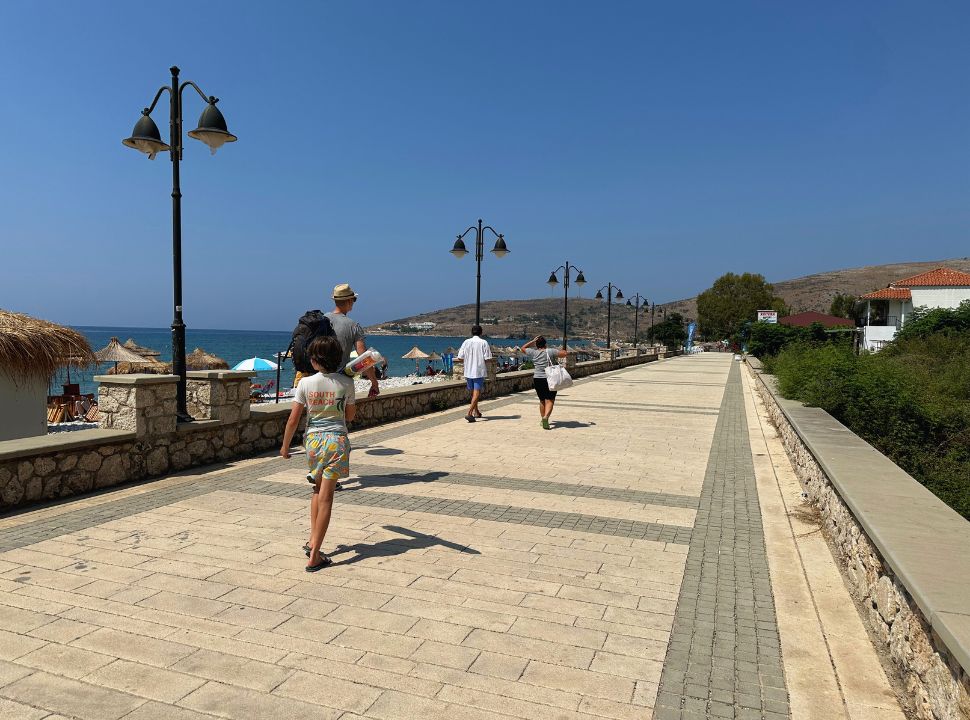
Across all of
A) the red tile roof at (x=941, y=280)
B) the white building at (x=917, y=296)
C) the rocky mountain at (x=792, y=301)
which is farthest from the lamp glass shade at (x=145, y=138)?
the rocky mountain at (x=792, y=301)

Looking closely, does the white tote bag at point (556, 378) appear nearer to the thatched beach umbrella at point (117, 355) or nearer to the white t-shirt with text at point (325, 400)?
the white t-shirt with text at point (325, 400)

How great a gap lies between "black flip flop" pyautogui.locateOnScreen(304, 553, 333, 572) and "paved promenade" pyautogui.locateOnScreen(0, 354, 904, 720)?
93 mm

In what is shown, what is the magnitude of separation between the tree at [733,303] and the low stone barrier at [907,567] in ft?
294

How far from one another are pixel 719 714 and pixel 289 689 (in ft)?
6.34

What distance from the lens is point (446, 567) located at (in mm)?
4645

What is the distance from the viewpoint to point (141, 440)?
7.10m

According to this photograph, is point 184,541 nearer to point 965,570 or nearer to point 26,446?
point 26,446

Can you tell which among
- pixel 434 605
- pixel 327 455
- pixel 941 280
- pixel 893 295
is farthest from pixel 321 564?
pixel 893 295

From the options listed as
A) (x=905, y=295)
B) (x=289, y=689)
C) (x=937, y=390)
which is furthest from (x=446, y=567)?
(x=905, y=295)

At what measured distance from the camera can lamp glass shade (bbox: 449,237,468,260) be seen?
1753cm

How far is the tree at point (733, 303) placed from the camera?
3575 inches

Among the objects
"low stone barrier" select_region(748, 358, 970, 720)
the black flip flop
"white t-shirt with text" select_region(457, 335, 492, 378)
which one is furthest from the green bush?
the black flip flop

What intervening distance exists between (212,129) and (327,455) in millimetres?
5028

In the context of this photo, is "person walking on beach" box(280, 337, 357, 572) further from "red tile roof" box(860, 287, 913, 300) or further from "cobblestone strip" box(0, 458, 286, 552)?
"red tile roof" box(860, 287, 913, 300)
